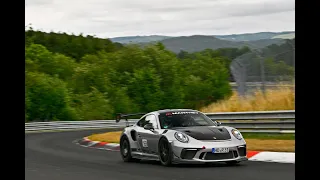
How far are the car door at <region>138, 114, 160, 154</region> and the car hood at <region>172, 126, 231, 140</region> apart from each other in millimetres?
595

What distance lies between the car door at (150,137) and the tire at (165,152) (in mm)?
195

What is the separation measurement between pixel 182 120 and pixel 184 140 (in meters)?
1.11

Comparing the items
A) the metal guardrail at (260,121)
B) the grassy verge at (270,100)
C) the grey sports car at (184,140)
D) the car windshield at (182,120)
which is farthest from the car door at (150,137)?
the grassy verge at (270,100)

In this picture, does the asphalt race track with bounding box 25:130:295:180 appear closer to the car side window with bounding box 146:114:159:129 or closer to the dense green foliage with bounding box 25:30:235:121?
the car side window with bounding box 146:114:159:129

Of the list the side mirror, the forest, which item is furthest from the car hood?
the forest

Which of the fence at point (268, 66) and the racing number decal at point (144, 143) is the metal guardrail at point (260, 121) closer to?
the fence at point (268, 66)

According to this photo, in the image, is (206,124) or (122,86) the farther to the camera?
Result: (122,86)

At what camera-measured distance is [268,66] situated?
69.0 ft

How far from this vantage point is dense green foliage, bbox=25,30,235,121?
50.7 metres

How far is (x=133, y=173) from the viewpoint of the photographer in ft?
35.2

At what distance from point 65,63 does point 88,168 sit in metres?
60.7
